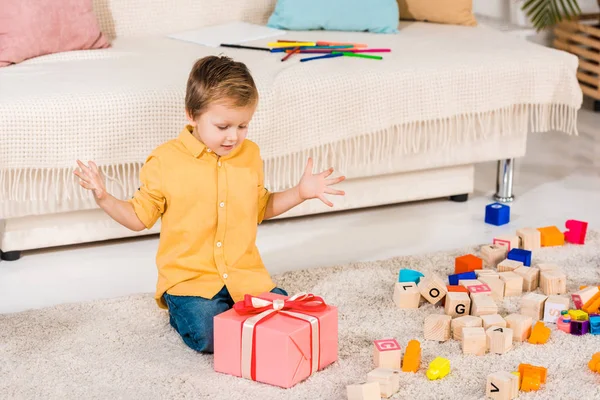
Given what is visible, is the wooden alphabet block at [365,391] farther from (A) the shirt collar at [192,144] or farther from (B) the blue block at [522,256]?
(B) the blue block at [522,256]

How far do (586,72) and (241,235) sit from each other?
85.3 inches

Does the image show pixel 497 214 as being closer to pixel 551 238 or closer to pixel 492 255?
pixel 551 238

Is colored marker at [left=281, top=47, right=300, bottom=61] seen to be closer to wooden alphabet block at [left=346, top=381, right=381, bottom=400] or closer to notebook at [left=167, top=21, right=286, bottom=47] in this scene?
notebook at [left=167, top=21, right=286, bottom=47]

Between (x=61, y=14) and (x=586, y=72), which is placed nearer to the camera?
(x=61, y=14)

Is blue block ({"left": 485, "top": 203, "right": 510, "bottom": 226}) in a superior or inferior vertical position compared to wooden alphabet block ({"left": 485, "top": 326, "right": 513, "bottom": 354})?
inferior

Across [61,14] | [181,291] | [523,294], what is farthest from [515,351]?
[61,14]

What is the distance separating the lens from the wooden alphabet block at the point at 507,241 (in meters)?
2.10

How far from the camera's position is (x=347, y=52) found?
2.36 meters

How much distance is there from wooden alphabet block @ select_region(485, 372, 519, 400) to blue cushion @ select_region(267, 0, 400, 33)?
1.37 metres

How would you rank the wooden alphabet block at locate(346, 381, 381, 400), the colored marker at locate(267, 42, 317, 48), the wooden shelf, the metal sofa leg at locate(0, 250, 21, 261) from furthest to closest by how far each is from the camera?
the wooden shelf → the colored marker at locate(267, 42, 317, 48) → the metal sofa leg at locate(0, 250, 21, 261) → the wooden alphabet block at locate(346, 381, 381, 400)

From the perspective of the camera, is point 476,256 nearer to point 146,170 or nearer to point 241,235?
point 241,235

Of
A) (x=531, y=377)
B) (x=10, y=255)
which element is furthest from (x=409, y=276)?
(x=10, y=255)

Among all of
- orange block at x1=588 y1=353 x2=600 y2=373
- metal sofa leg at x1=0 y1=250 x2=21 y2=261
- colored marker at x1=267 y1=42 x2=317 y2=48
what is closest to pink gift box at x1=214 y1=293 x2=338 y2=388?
orange block at x1=588 y1=353 x2=600 y2=373

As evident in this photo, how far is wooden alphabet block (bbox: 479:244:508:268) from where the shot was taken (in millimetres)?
2059
